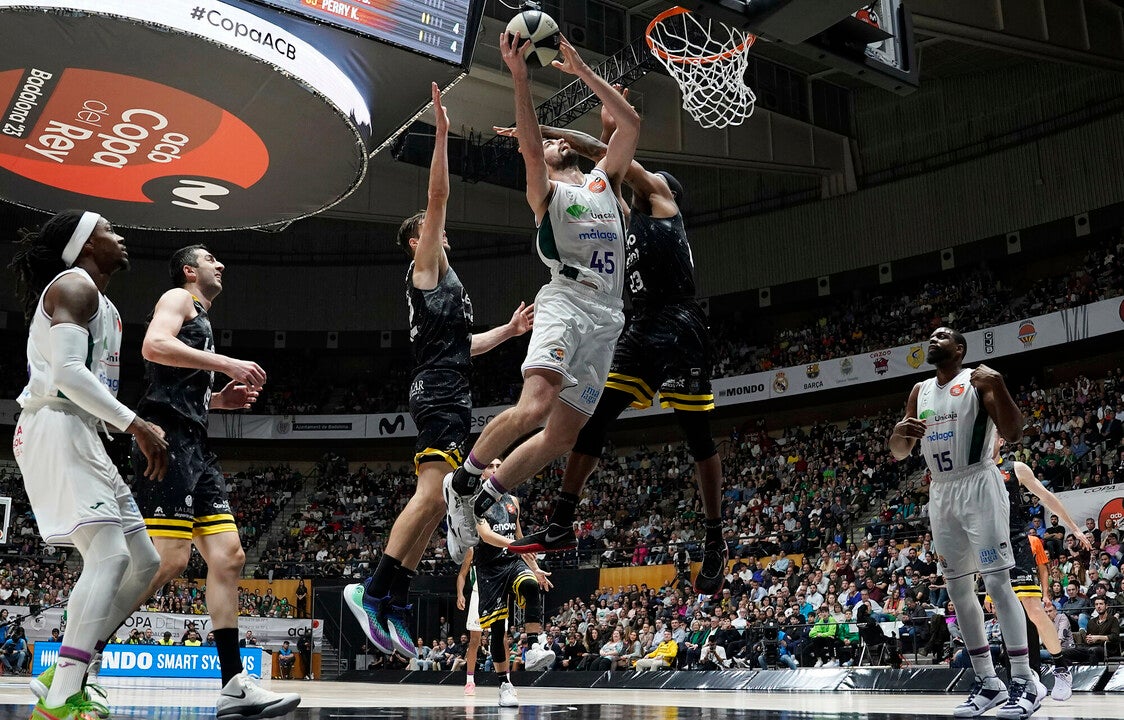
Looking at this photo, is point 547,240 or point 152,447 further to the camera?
point 547,240

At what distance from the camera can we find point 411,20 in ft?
36.1

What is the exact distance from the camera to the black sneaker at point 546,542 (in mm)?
6020

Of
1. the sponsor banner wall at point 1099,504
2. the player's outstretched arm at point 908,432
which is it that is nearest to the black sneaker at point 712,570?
the player's outstretched arm at point 908,432

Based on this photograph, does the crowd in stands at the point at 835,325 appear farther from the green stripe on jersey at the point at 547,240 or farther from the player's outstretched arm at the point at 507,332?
the green stripe on jersey at the point at 547,240

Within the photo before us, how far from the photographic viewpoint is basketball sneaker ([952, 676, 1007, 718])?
6371 millimetres

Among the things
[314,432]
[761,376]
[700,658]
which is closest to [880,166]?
[761,376]

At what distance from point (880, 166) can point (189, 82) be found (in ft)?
74.7

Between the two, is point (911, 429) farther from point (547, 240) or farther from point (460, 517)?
point (460, 517)

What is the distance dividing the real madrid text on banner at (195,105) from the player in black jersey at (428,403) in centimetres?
519

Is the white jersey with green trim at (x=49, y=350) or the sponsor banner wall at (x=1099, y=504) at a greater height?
the white jersey with green trim at (x=49, y=350)

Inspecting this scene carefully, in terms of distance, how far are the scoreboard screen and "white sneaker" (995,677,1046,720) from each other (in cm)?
833

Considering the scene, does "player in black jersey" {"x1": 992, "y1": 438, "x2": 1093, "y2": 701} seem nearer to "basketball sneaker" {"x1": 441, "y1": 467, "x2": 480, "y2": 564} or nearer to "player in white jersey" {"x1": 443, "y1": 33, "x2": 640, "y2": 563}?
"player in white jersey" {"x1": 443, "y1": 33, "x2": 640, "y2": 563}

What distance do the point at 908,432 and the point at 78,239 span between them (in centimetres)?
523

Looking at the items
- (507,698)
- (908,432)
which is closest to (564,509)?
(908,432)
